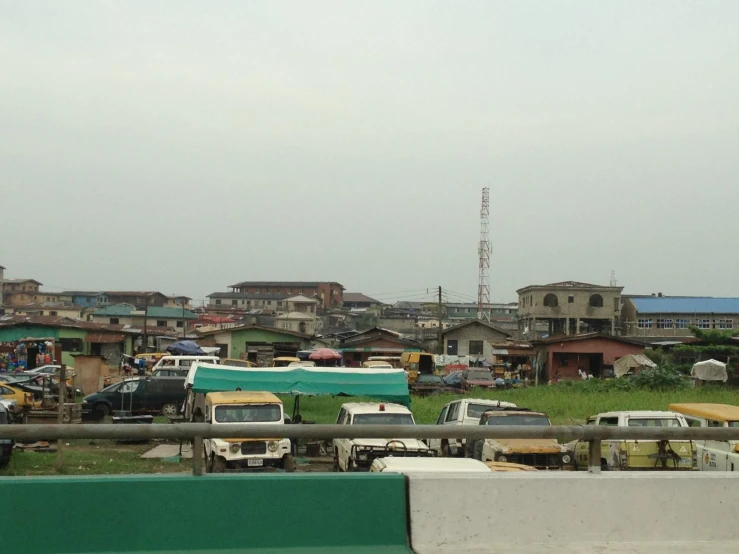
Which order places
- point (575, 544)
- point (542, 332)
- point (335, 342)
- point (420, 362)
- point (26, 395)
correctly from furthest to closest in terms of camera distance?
point (542, 332)
point (335, 342)
point (420, 362)
point (26, 395)
point (575, 544)


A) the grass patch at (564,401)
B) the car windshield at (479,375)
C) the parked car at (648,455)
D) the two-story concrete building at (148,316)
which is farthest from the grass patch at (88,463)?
the two-story concrete building at (148,316)

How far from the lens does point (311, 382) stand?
19.4 m

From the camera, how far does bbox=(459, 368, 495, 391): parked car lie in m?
40.2

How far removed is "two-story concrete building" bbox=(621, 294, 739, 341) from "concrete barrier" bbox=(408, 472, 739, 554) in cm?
7168

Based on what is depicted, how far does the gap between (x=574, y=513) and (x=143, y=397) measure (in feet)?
81.3

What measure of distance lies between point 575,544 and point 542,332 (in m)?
83.2

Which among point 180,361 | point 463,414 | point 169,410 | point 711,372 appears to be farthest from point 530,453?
point 711,372

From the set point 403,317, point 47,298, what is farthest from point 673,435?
point 47,298

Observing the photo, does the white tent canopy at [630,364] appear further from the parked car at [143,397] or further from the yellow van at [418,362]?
the parked car at [143,397]

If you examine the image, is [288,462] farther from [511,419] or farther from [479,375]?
[479,375]

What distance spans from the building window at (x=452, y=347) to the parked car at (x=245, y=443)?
46.3m

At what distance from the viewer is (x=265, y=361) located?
51281 millimetres

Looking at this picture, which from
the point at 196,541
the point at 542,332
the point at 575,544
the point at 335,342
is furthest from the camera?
the point at 542,332

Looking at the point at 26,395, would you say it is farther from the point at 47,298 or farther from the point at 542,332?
the point at 47,298
